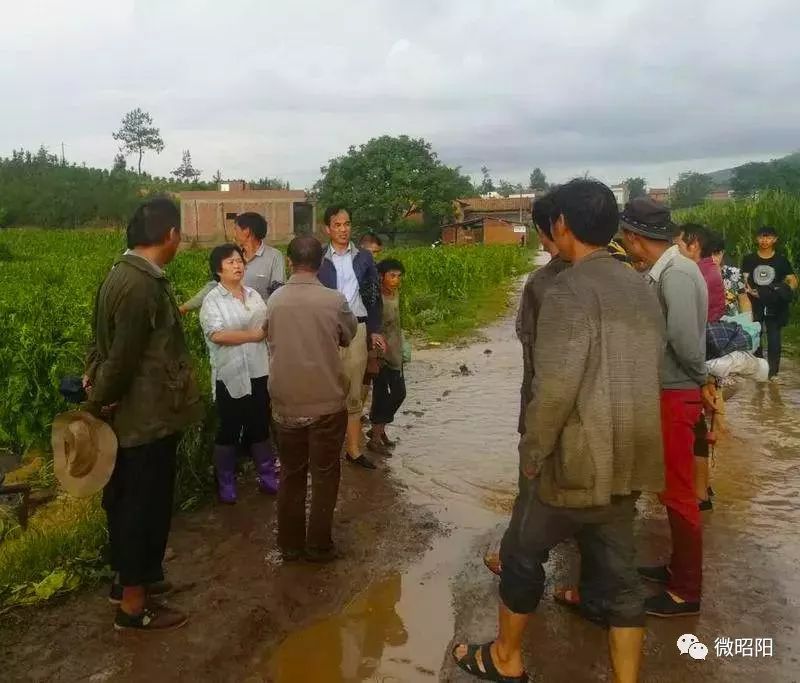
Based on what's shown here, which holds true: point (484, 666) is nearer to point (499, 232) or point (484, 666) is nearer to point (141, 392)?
point (141, 392)

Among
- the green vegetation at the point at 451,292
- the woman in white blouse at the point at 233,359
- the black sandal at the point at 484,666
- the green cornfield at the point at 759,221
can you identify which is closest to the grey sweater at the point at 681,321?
the black sandal at the point at 484,666

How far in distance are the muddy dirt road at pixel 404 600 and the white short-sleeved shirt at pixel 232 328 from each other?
2.77 ft

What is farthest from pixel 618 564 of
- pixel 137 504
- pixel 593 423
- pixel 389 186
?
pixel 389 186

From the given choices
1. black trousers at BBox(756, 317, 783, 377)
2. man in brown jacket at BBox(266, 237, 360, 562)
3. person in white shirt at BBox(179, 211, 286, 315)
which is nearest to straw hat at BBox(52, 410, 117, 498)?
man in brown jacket at BBox(266, 237, 360, 562)

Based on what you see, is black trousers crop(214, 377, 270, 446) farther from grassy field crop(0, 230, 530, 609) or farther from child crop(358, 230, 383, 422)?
child crop(358, 230, 383, 422)

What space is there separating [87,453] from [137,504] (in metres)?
0.33

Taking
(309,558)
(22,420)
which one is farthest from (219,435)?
(22,420)

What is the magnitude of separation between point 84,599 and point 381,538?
1.60 meters

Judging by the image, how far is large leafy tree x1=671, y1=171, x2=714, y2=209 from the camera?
85625 mm

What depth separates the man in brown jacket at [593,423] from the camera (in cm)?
245

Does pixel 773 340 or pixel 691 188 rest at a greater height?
pixel 691 188

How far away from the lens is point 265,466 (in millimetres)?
4816

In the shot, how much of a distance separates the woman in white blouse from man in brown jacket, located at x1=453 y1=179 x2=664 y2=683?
2276mm

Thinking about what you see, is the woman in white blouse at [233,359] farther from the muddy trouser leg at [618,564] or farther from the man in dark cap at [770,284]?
the man in dark cap at [770,284]
